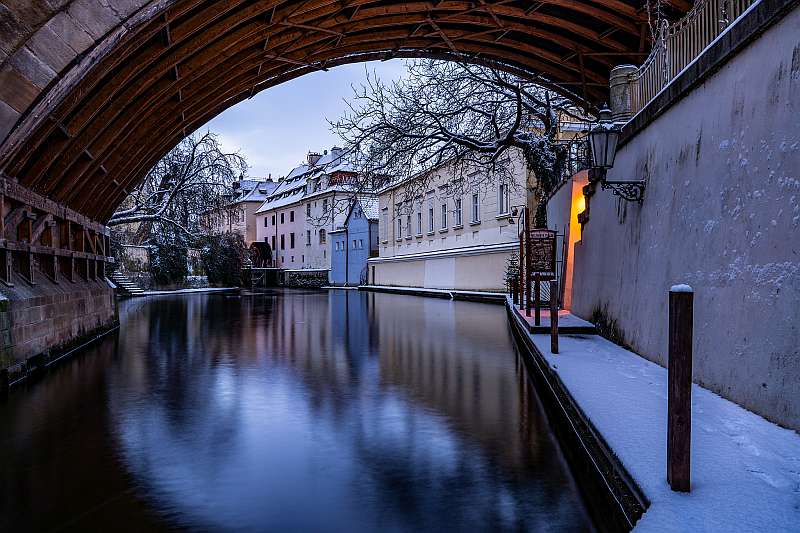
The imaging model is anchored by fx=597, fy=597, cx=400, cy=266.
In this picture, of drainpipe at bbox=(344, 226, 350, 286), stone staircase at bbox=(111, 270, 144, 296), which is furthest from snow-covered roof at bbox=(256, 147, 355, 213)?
stone staircase at bbox=(111, 270, 144, 296)

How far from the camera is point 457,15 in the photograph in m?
14.1

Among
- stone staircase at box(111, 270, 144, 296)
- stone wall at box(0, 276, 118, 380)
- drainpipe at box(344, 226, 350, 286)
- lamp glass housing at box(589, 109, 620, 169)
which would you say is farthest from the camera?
drainpipe at box(344, 226, 350, 286)

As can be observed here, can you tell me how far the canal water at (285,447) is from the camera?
372 cm

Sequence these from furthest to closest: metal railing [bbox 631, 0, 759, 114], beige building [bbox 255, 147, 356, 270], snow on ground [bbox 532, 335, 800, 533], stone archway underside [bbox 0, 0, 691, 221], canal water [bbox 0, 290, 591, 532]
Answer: beige building [bbox 255, 147, 356, 270] < metal railing [bbox 631, 0, 759, 114] < stone archway underside [bbox 0, 0, 691, 221] < canal water [bbox 0, 290, 591, 532] < snow on ground [bbox 532, 335, 800, 533]

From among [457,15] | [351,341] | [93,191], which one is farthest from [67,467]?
[457,15]

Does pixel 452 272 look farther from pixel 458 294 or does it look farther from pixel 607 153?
pixel 607 153

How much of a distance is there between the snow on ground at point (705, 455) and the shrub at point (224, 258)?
143ft

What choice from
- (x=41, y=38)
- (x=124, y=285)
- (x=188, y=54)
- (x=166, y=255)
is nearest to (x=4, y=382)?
(x=41, y=38)

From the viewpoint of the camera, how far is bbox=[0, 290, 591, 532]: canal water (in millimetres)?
3719

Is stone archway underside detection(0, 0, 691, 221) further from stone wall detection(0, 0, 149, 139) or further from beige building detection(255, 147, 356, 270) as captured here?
beige building detection(255, 147, 356, 270)

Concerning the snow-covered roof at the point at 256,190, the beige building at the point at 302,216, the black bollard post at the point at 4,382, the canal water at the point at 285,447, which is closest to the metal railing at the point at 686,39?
the canal water at the point at 285,447

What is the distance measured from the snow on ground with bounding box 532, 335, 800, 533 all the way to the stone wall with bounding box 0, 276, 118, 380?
7.24m

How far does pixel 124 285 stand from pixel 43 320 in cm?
2990

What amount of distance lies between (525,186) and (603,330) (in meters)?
16.6
